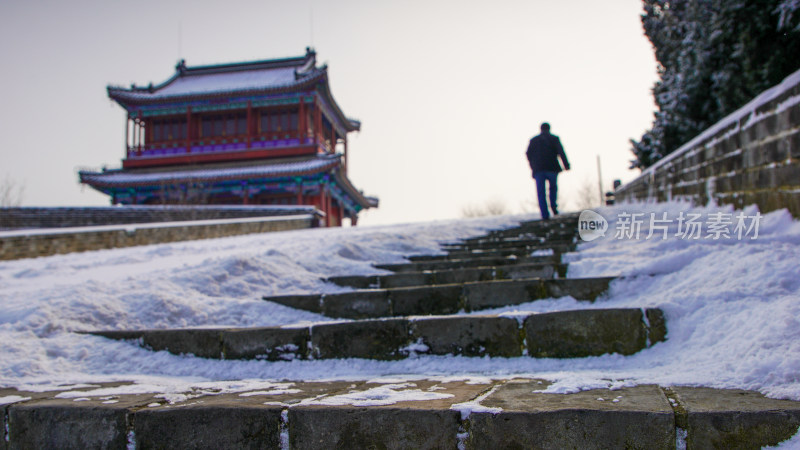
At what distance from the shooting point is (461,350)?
2379 mm

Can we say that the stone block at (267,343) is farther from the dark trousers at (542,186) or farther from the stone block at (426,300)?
the dark trousers at (542,186)

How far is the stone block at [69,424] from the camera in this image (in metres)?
1.73

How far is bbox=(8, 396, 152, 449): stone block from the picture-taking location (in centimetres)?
173

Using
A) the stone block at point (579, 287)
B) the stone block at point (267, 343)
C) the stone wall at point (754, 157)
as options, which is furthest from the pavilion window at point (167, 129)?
the stone block at point (579, 287)

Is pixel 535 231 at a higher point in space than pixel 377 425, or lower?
higher

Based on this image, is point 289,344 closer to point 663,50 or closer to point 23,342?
point 23,342

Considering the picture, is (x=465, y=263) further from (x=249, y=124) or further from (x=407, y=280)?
(x=249, y=124)

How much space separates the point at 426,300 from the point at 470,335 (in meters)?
0.76

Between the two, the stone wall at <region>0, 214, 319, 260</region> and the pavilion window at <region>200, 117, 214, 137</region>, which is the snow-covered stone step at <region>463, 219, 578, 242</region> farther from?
the pavilion window at <region>200, 117, 214, 137</region>

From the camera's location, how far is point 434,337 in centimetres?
241

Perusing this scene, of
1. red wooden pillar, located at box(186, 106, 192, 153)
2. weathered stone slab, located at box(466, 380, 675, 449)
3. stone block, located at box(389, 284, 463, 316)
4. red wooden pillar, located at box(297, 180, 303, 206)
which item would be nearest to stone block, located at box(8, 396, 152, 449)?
weathered stone slab, located at box(466, 380, 675, 449)

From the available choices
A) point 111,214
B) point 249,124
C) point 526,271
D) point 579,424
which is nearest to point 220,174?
point 249,124

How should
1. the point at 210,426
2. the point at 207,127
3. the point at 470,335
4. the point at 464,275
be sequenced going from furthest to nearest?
the point at 207,127
the point at 464,275
the point at 470,335
the point at 210,426

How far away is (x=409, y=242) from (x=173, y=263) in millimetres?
2760
